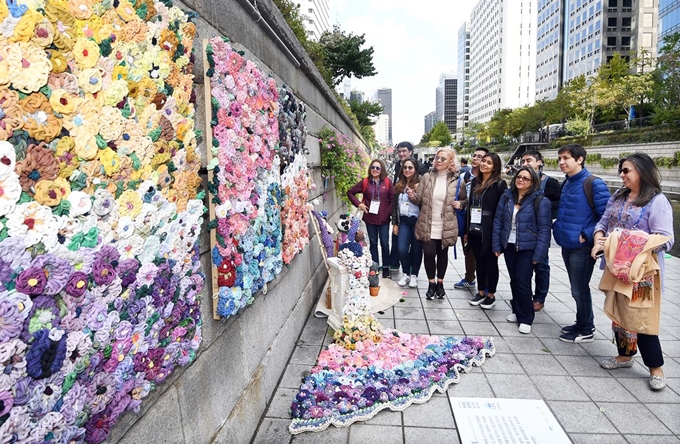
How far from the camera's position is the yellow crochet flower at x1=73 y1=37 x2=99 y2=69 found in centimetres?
121

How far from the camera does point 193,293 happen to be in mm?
1928

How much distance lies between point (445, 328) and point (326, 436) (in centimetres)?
222

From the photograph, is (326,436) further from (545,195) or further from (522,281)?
(545,195)

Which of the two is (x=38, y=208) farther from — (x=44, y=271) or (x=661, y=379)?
(x=661, y=379)

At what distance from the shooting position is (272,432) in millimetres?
2838

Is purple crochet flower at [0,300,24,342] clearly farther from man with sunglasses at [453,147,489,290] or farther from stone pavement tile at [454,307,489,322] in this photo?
man with sunglasses at [453,147,489,290]

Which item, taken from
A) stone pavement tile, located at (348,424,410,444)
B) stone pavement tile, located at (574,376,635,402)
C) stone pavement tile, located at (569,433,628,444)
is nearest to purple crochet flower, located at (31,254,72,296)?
stone pavement tile, located at (348,424,410,444)

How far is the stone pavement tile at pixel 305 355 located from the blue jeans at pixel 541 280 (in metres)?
2.76

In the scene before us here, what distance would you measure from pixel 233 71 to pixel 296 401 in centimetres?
227

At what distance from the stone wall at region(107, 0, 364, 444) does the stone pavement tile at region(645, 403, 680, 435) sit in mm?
2795

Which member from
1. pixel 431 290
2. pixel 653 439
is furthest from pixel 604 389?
pixel 431 290

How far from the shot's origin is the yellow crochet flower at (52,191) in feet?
3.59

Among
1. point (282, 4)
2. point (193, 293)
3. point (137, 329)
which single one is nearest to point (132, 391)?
point (137, 329)

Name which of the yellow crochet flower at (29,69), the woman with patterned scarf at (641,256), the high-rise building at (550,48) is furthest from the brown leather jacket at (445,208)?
the high-rise building at (550,48)
